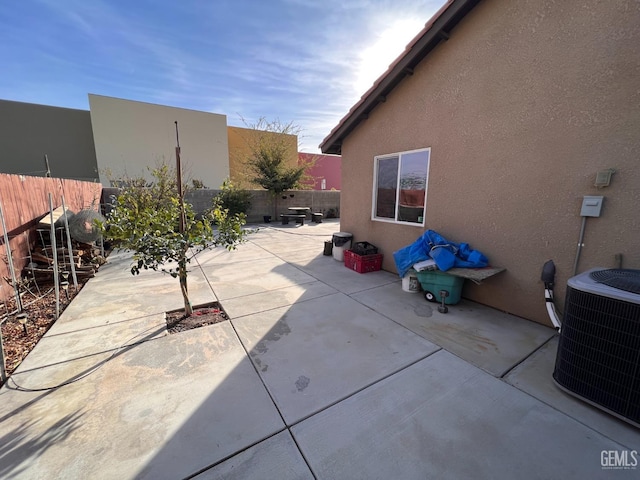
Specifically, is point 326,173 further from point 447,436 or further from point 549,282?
point 447,436

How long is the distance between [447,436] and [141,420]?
7.17 ft

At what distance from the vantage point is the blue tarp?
357 cm

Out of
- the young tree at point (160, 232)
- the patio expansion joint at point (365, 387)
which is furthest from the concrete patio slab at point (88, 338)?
the patio expansion joint at point (365, 387)

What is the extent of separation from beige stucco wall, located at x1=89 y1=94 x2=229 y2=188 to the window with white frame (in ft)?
37.6

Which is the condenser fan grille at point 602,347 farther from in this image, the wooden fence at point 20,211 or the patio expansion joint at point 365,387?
the wooden fence at point 20,211

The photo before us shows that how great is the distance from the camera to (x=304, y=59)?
6363 mm

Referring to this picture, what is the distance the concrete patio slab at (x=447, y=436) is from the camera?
58.9 inches

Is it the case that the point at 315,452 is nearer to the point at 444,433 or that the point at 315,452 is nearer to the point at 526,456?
the point at 444,433

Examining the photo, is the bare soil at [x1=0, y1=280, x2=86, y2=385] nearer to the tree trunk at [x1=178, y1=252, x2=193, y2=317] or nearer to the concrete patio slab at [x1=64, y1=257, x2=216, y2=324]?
the concrete patio slab at [x1=64, y1=257, x2=216, y2=324]

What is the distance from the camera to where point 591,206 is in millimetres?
2721

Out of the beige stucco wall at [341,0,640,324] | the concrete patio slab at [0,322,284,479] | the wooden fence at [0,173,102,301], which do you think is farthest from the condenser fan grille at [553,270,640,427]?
the wooden fence at [0,173,102,301]

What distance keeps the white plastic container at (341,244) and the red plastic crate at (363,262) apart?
1.64 ft

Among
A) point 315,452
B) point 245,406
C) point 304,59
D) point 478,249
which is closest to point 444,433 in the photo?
point 315,452

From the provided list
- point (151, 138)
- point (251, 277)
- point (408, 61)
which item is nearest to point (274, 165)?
point (151, 138)
